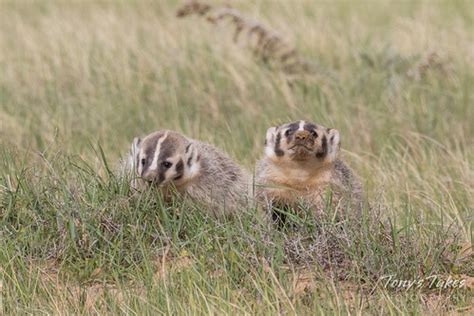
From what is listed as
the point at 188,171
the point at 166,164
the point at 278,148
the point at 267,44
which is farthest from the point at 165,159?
the point at 267,44

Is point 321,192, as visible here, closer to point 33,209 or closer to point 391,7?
point 33,209

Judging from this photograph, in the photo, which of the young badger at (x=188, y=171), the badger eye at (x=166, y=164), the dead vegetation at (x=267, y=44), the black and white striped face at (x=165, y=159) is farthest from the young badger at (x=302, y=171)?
the dead vegetation at (x=267, y=44)

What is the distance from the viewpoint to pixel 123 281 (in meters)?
6.46

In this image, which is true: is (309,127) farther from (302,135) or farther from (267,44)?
(267,44)

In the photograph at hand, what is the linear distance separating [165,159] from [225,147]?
2222 millimetres

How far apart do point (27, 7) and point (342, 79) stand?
583 cm

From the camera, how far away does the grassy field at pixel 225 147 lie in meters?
6.34

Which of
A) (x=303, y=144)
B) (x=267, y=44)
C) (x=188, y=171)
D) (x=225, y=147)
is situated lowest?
(x=225, y=147)

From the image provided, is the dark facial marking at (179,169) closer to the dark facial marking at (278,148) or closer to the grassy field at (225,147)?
the grassy field at (225,147)

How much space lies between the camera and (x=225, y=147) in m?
9.19

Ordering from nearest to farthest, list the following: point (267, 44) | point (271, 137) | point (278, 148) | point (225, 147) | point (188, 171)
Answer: point (188, 171), point (278, 148), point (271, 137), point (225, 147), point (267, 44)

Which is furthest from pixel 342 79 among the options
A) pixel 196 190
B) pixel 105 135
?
pixel 196 190

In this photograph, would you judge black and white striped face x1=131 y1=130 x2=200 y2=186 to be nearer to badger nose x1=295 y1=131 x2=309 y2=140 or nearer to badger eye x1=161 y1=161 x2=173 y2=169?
badger eye x1=161 y1=161 x2=173 y2=169

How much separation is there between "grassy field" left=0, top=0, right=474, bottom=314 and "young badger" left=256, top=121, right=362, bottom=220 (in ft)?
1.04
